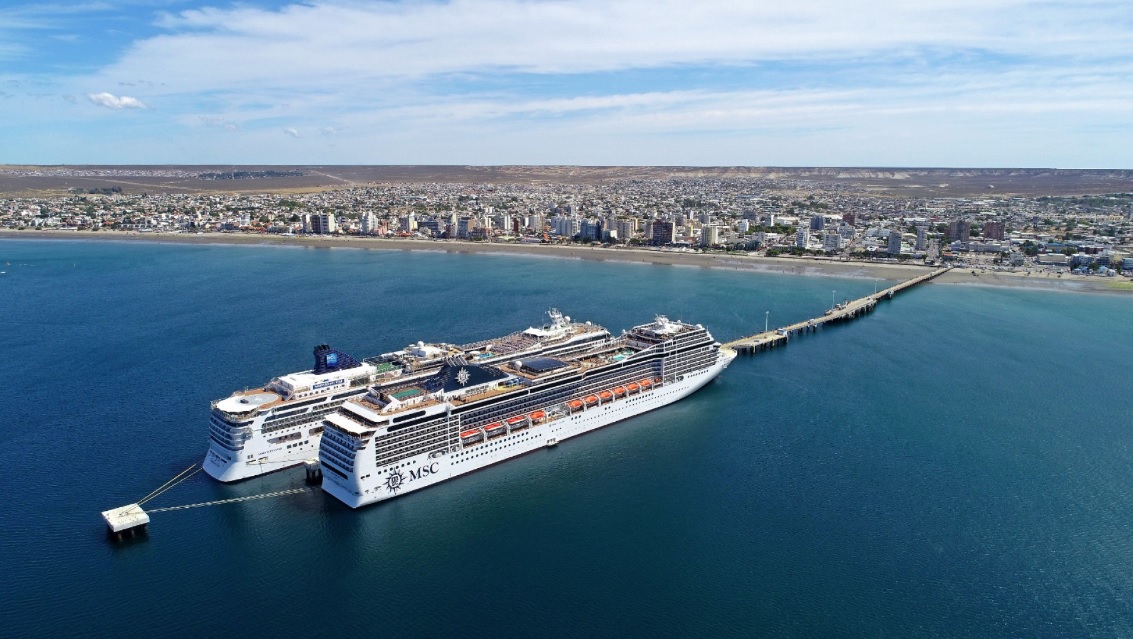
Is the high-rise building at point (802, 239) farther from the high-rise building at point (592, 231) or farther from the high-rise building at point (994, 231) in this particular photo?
the high-rise building at point (592, 231)

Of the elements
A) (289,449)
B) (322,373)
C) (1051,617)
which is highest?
(322,373)

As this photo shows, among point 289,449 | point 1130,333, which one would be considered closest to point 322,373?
point 289,449

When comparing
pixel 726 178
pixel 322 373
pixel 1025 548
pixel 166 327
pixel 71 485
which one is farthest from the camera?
pixel 726 178

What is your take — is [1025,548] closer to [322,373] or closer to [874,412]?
[874,412]

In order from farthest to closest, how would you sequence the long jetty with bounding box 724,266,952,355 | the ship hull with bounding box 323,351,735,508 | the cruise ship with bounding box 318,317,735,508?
the long jetty with bounding box 724,266,952,355
the cruise ship with bounding box 318,317,735,508
the ship hull with bounding box 323,351,735,508

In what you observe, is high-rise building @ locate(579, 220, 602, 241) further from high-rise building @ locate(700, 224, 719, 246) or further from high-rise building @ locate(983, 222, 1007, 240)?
high-rise building @ locate(983, 222, 1007, 240)

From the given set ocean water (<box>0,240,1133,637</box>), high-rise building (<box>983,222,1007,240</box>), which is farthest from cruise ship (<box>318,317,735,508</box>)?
high-rise building (<box>983,222,1007,240</box>)
